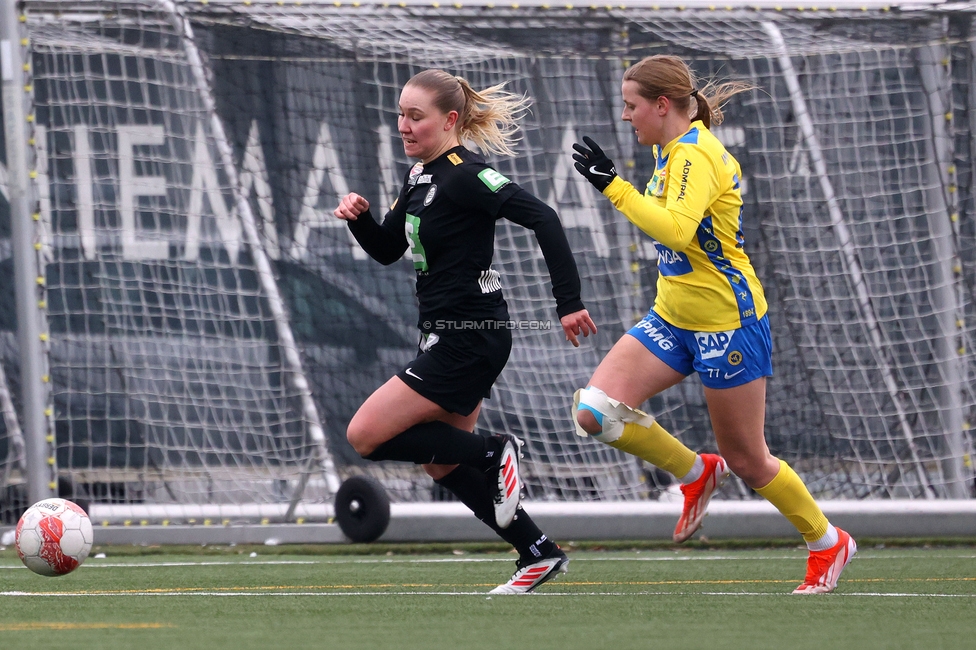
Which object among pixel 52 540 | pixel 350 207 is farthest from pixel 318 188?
pixel 52 540

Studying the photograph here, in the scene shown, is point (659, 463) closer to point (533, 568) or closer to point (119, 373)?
point (533, 568)

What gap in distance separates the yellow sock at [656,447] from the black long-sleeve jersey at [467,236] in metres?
0.59

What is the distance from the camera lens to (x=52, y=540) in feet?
14.2

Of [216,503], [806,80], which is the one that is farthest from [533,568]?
[806,80]

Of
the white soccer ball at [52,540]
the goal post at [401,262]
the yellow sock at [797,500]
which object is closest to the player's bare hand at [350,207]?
the white soccer ball at [52,540]

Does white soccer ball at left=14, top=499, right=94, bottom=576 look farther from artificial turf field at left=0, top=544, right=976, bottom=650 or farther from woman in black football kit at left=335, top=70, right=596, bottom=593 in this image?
woman in black football kit at left=335, top=70, right=596, bottom=593


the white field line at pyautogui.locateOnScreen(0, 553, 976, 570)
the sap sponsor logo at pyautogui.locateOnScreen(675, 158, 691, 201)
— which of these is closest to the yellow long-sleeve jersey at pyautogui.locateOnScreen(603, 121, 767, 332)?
the sap sponsor logo at pyautogui.locateOnScreen(675, 158, 691, 201)

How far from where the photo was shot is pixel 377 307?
7.38 meters

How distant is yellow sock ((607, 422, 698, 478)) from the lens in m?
4.61

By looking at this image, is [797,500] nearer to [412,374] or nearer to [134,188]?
[412,374]

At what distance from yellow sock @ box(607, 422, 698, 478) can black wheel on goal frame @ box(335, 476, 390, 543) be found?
173 cm

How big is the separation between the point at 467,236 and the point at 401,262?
120 inches

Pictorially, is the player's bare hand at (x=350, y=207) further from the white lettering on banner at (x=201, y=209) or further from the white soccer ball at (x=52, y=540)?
the white lettering on banner at (x=201, y=209)

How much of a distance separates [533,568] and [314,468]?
2.81 metres
